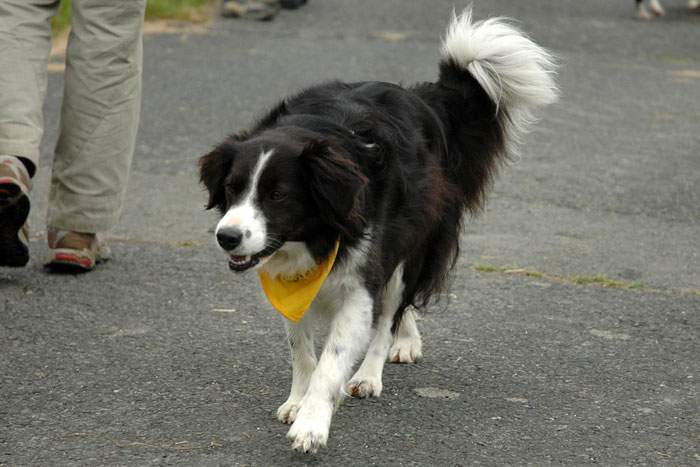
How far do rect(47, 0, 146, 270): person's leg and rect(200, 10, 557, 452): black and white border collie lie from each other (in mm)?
1425

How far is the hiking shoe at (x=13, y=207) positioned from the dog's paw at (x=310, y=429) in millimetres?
1893

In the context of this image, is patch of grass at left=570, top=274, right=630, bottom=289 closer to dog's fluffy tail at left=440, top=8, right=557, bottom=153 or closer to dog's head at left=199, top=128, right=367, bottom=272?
dog's fluffy tail at left=440, top=8, right=557, bottom=153

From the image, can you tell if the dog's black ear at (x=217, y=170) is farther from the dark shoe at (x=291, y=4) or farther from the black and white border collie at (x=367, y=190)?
the dark shoe at (x=291, y=4)

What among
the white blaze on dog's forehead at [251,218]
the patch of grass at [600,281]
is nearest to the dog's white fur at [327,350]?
the white blaze on dog's forehead at [251,218]

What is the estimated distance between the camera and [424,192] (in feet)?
13.4

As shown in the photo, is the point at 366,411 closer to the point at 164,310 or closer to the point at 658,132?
the point at 164,310

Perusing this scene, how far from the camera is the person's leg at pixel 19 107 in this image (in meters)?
4.82

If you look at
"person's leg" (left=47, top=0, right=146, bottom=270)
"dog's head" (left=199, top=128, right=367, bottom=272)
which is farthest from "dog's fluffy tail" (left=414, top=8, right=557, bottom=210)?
"person's leg" (left=47, top=0, right=146, bottom=270)

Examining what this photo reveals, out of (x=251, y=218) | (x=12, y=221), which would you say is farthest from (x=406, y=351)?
(x=12, y=221)

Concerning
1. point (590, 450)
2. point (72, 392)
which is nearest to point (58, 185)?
point (72, 392)

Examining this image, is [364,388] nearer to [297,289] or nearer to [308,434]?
[297,289]

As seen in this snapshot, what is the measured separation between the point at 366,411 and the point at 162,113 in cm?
516

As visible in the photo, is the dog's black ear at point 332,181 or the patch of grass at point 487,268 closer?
the dog's black ear at point 332,181

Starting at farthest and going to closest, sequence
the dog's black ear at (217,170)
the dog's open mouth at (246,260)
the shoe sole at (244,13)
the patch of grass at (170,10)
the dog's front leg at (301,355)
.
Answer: the shoe sole at (244,13), the patch of grass at (170,10), the dog's front leg at (301,355), the dog's black ear at (217,170), the dog's open mouth at (246,260)
